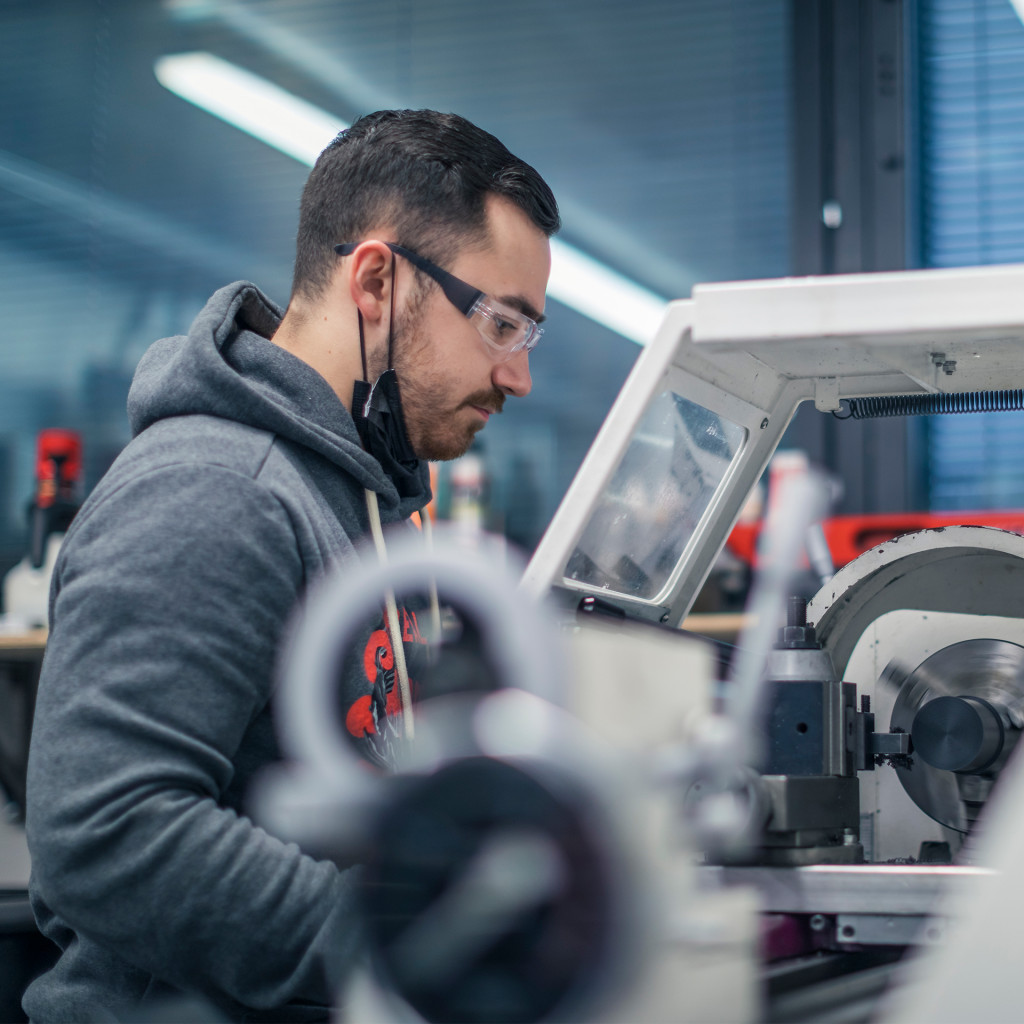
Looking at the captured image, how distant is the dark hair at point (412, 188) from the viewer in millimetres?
1171

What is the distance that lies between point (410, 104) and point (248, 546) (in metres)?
2.71

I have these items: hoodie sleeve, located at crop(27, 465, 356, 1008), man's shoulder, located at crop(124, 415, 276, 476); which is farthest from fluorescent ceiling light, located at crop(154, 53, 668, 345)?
hoodie sleeve, located at crop(27, 465, 356, 1008)

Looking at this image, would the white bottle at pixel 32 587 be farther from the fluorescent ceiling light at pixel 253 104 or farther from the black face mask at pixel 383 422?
the black face mask at pixel 383 422

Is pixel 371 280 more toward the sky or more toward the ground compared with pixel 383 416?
more toward the sky

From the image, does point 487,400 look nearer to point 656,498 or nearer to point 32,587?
point 656,498

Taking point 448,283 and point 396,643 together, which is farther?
point 448,283

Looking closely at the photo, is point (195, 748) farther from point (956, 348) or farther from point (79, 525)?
point (956, 348)

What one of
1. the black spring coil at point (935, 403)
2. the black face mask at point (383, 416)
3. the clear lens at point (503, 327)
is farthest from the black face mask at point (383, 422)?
the black spring coil at point (935, 403)

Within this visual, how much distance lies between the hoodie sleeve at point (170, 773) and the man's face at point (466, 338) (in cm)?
34

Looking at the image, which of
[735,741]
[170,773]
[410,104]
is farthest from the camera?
[410,104]

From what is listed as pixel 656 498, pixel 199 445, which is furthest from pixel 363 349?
pixel 656 498

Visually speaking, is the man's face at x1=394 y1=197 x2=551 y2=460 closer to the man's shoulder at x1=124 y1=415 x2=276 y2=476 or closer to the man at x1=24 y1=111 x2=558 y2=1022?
the man at x1=24 y1=111 x2=558 y2=1022

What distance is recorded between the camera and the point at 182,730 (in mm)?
831

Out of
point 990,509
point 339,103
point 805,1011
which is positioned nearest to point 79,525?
point 805,1011
